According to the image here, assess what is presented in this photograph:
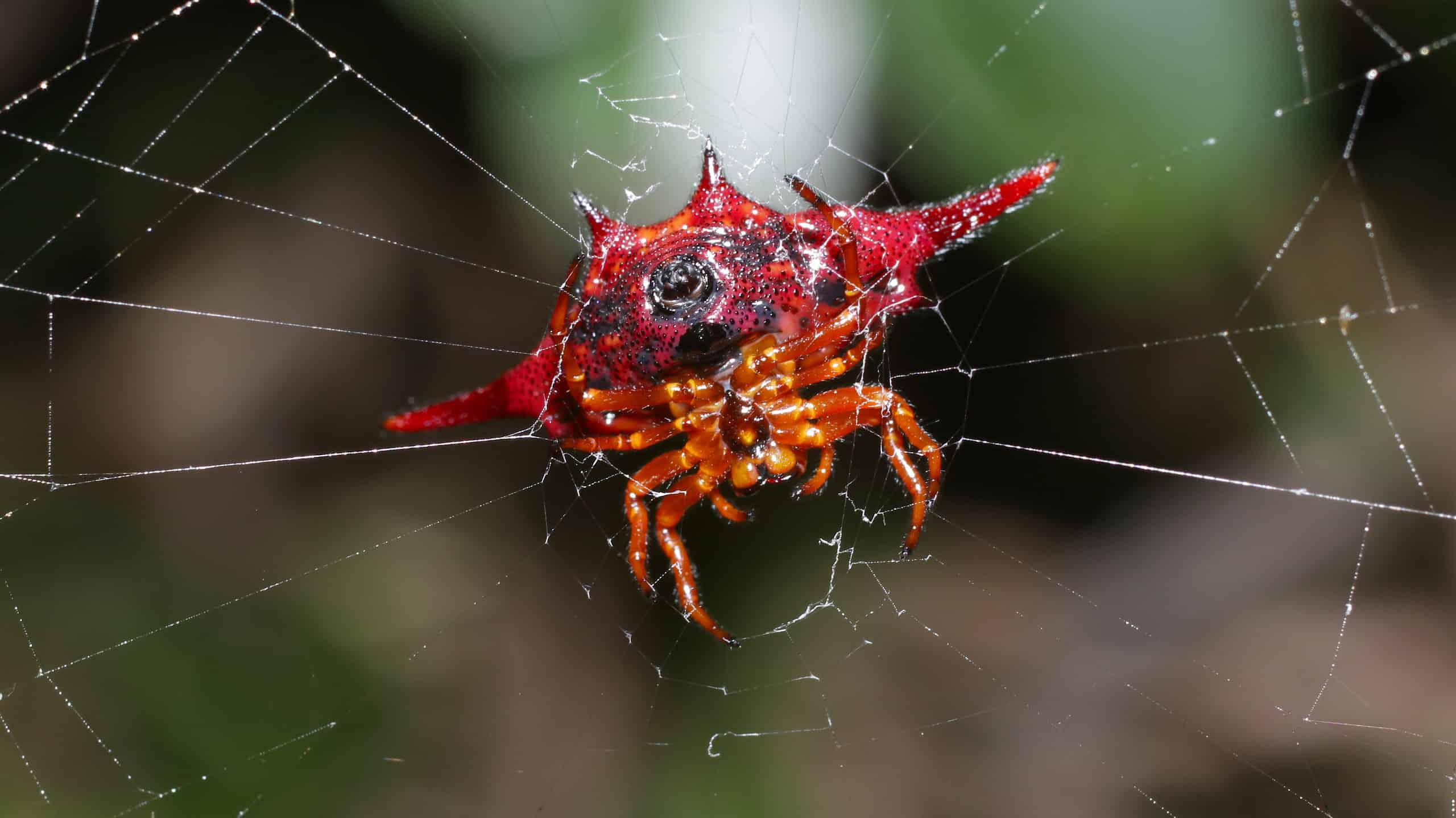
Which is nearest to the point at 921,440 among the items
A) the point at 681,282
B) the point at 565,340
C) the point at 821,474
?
the point at 821,474

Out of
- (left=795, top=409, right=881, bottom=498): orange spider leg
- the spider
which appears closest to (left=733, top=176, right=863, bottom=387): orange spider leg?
the spider

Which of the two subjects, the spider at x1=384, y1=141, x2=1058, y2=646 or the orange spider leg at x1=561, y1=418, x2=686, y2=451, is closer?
the spider at x1=384, y1=141, x2=1058, y2=646

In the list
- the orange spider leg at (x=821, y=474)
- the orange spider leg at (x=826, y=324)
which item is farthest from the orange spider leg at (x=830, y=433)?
the orange spider leg at (x=826, y=324)

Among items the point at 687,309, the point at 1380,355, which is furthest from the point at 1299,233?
the point at 687,309

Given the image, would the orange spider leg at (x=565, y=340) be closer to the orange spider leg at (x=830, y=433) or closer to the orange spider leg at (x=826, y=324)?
the orange spider leg at (x=826, y=324)

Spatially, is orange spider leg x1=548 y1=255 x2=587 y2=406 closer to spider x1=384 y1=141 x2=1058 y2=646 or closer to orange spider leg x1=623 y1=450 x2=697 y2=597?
spider x1=384 y1=141 x2=1058 y2=646

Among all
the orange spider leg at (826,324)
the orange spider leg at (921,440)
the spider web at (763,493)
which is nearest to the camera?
the orange spider leg at (826,324)

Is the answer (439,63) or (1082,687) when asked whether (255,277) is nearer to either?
(439,63)

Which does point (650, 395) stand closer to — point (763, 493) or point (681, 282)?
point (681, 282)
